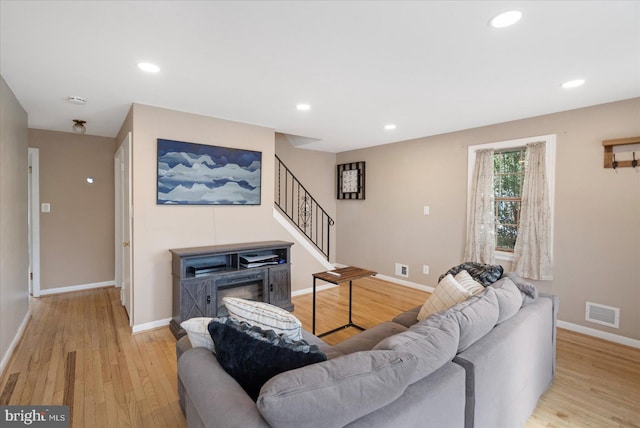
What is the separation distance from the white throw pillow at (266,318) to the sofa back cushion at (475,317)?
80 cm

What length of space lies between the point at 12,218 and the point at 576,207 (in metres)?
5.76

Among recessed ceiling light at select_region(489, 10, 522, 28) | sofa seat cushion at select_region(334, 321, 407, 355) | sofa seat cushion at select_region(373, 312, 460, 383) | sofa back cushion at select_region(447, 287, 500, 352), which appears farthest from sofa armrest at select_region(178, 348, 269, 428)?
recessed ceiling light at select_region(489, 10, 522, 28)

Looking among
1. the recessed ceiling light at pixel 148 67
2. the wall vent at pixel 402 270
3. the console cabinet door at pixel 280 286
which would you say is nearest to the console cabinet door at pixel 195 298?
the console cabinet door at pixel 280 286

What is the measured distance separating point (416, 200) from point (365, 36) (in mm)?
3513

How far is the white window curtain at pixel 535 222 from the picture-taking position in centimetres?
359

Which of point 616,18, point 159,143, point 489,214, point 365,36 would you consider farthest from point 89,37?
point 489,214

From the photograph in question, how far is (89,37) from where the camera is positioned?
1.95 metres

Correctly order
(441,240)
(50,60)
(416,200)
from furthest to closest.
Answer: (416,200) → (441,240) → (50,60)

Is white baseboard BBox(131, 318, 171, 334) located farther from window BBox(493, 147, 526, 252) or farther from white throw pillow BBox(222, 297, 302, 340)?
window BBox(493, 147, 526, 252)

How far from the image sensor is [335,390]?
3.21 ft

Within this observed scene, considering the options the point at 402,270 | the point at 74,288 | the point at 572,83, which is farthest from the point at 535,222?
the point at 74,288

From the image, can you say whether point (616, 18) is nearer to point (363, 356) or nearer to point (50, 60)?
point (363, 356)

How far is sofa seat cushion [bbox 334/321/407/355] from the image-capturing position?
1868mm

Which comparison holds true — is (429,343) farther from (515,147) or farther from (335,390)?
(515,147)
